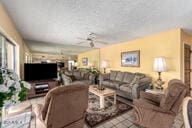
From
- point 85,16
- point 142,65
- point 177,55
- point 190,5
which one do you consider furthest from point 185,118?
point 142,65

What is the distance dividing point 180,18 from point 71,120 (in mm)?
3285

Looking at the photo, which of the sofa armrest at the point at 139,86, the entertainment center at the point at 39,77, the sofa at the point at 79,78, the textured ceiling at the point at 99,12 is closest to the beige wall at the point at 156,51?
the sofa armrest at the point at 139,86

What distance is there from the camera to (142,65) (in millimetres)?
4441

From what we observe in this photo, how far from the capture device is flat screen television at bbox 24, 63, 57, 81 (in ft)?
13.5

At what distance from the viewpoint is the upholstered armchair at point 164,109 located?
1813mm

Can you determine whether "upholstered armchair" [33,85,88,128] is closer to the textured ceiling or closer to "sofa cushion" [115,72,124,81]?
the textured ceiling

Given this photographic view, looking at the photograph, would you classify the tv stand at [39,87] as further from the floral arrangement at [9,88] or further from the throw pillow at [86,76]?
the floral arrangement at [9,88]

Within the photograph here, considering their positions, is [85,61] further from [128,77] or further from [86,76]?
[128,77]

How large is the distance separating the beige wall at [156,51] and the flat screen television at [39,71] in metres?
3.17

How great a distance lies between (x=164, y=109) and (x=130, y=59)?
10.4ft

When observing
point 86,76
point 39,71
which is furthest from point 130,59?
point 39,71

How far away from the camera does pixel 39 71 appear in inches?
172

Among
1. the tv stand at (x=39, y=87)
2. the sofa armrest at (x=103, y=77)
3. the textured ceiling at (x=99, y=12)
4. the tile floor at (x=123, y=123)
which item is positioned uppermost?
the textured ceiling at (x=99, y=12)

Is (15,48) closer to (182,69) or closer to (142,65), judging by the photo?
(142,65)
